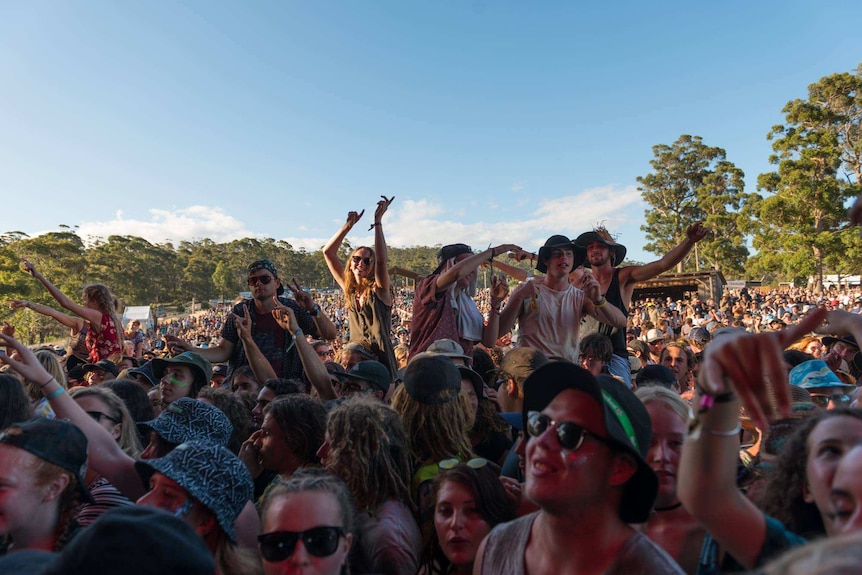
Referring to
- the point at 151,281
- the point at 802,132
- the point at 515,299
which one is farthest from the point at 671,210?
the point at 151,281

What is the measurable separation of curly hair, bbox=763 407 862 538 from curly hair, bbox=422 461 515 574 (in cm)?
87

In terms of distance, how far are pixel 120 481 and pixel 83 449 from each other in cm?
45

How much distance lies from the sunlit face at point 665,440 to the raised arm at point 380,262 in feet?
10.5

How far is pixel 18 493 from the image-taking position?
1886mm

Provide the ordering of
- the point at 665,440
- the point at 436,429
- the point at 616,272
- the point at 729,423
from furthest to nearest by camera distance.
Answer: the point at 616,272
the point at 436,429
the point at 665,440
the point at 729,423

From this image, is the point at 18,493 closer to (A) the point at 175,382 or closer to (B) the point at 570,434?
(B) the point at 570,434

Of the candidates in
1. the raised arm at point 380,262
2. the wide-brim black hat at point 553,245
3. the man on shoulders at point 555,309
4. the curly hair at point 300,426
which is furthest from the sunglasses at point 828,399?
the raised arm at point 380,262

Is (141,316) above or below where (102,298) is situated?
above

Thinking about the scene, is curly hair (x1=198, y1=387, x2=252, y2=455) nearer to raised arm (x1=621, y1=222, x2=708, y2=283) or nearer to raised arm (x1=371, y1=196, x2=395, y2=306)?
raised arm (x1=371, y1=196, x2=395, y2=306)

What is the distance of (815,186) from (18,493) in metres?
38.6

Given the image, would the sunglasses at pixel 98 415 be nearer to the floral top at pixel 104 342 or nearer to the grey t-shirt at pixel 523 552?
the grey t-shirt at pixel 523 552

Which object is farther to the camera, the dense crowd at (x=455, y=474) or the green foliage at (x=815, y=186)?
the green foliage at (x=815, y=186)

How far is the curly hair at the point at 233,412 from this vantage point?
11.1 feet

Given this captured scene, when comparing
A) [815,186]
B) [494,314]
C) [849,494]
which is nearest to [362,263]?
[494,314]
